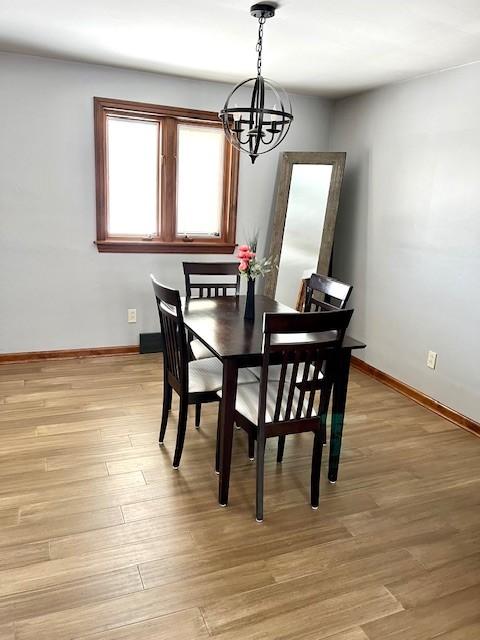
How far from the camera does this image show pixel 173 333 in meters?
2.40

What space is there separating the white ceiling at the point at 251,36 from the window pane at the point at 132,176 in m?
0.50

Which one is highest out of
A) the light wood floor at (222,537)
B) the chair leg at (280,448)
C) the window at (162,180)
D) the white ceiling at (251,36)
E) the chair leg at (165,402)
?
the white ceiling at (251,36)

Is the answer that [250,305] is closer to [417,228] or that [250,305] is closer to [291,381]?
[291,381]

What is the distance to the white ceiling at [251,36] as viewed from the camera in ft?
7.80

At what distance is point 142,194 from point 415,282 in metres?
2.37

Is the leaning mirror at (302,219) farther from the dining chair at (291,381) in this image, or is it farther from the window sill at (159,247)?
the dining chair at (291,381)

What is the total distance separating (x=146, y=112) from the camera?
385 centimetres

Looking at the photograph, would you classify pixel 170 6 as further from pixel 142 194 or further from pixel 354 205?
pixel 354 205

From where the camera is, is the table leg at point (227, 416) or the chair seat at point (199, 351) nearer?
the table leg at point (227, 416)

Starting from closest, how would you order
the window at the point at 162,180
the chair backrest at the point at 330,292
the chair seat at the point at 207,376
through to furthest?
the chair seat at the point at 207,376 → the chair backrest at the point at 330,292 → the window at the point at 162,180

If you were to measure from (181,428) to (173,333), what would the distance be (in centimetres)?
50

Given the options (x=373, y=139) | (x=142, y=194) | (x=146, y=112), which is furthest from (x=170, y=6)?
(x=373, y=139)

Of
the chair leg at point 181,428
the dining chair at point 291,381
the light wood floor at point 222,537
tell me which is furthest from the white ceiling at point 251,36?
the light wood floor at point 222,537

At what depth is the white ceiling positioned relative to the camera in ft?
7.80
